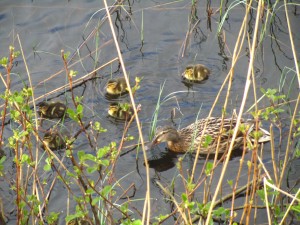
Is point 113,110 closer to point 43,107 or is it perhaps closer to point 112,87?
point 112,87

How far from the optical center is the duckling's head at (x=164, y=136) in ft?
17.9

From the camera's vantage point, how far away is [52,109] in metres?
5.74

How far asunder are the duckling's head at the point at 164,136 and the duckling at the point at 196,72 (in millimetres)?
688

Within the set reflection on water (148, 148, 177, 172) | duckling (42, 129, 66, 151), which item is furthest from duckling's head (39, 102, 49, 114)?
reflection on water (148, 148, 177, 172)

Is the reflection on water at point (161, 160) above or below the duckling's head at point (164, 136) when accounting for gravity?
below

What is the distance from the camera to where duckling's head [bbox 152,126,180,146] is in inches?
215

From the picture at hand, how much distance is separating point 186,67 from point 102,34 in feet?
3.25

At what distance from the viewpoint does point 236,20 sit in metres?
6.75

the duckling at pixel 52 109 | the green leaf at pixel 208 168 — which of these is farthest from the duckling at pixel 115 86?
the green leaf at pixel 208 168

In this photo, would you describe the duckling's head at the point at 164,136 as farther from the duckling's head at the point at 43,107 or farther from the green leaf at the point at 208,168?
the green leaf at the point at 208,168

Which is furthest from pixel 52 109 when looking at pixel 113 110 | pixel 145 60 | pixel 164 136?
pixel 145 60

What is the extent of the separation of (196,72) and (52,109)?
122cm

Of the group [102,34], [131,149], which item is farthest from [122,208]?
[102,34]

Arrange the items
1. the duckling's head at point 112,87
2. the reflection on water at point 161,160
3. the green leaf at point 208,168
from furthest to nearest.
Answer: the duckling's head at point 112,87 → the reflection on water at point 161,160 → the green leaf at point 208,168
